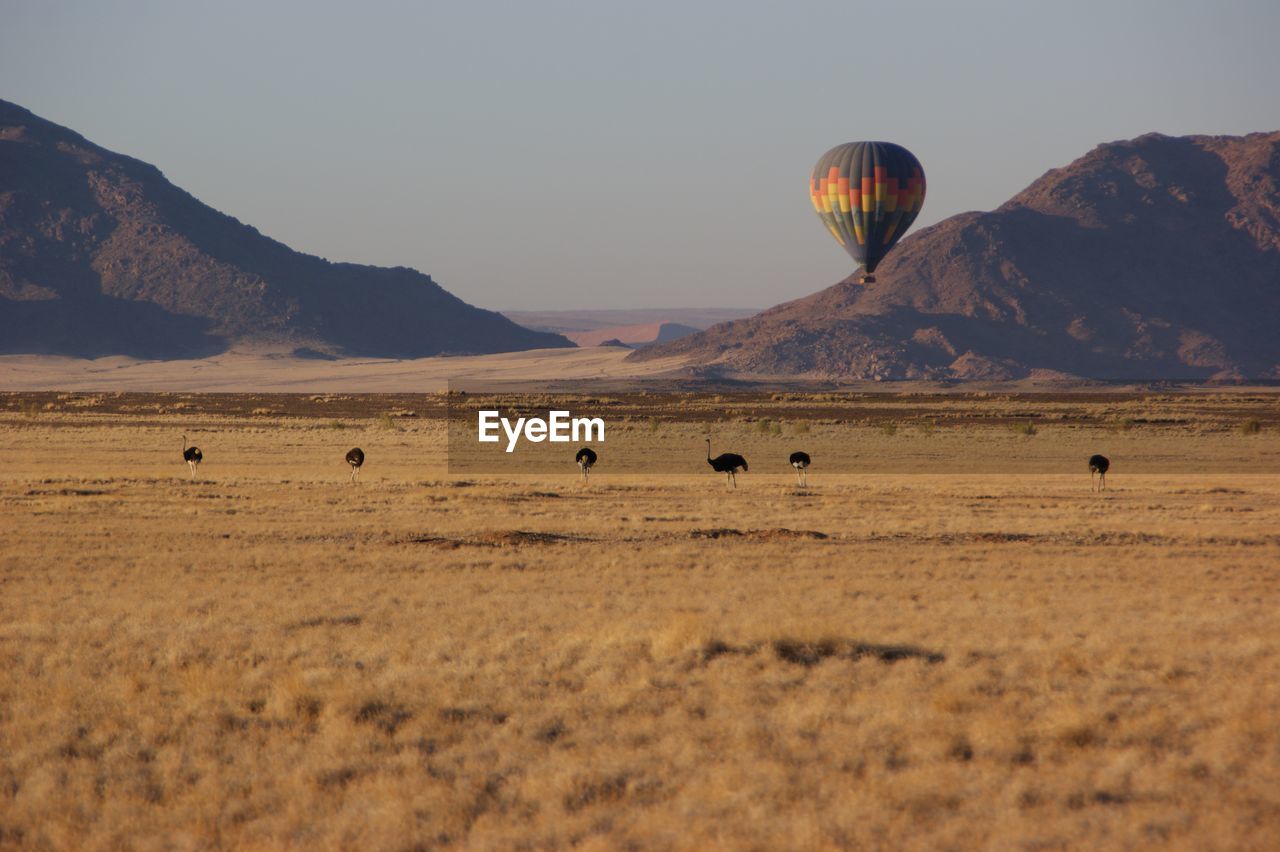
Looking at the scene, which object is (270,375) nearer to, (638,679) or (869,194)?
(869,194)

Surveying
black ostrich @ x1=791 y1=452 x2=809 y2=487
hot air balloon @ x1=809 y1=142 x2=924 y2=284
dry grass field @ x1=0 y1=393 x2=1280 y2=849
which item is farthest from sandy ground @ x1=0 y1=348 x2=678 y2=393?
dry grass field @ x1=0 y1=393 x2=1280 y2=849

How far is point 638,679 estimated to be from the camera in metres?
11.9

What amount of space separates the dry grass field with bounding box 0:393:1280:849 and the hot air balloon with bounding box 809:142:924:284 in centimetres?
3588

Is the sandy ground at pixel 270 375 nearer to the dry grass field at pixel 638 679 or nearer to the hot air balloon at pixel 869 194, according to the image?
the hot air balloon at pixel 869 194

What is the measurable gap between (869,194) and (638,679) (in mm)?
52658

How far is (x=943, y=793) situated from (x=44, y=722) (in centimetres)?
668

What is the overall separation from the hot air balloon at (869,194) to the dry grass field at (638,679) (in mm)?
35884

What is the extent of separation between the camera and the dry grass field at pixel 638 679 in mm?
8547

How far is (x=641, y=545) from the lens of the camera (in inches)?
900

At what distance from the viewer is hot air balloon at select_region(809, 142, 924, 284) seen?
62000 mm

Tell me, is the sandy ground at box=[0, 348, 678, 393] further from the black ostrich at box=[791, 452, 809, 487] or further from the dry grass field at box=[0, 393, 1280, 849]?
the dry grass field at box=[0, 393, 1280, 849]

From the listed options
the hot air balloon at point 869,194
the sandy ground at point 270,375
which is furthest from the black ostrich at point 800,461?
the sandy ground at point 270,375

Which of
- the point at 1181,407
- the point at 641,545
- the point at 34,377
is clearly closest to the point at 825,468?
the point at 641,545

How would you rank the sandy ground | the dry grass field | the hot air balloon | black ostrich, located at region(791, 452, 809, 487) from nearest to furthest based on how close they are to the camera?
the dry grass field → black ostrich, located at region(791, 452, 809, 487) → the hot air balloon → the sandy ground
